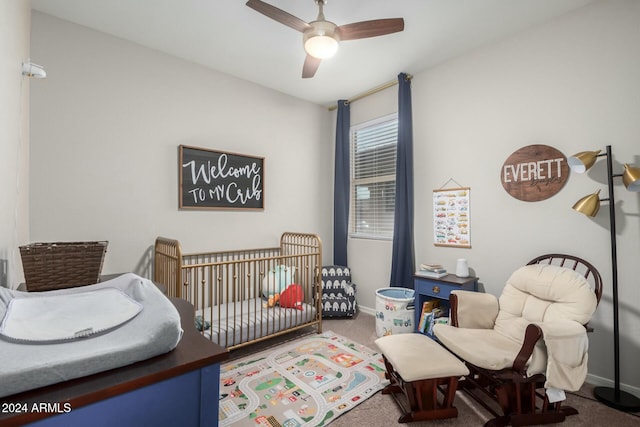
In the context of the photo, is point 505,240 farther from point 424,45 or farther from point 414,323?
point 424,45

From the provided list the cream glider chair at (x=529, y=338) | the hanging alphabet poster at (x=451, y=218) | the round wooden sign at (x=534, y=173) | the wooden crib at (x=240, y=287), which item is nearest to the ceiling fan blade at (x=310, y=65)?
the wooden crib at (x=240, y=287)

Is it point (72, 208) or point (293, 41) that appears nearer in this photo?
point (72, 208)

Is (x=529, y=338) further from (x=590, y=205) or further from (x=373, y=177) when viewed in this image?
(x=373, y=177)

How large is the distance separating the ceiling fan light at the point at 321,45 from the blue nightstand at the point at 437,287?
6.42 ft

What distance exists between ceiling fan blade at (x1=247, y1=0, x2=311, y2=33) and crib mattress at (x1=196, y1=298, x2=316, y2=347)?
197 cm

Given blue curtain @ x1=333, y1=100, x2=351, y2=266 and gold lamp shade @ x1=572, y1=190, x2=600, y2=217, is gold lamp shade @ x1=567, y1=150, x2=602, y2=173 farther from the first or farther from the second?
blue curtain @ x1=333, y1=100, x2=351, y2=266

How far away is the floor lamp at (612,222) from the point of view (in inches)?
67.4

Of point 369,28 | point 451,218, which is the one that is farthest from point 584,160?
point 369,28

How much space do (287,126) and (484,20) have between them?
210 centimetres

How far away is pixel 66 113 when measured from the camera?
84.6 inches

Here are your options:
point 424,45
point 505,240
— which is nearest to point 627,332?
point 505,240

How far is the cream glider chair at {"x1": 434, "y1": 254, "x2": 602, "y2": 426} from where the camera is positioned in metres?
1.49

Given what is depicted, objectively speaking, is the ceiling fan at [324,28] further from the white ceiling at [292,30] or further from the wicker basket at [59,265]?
the wicker basket at [59,265]

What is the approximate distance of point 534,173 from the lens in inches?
89.0
